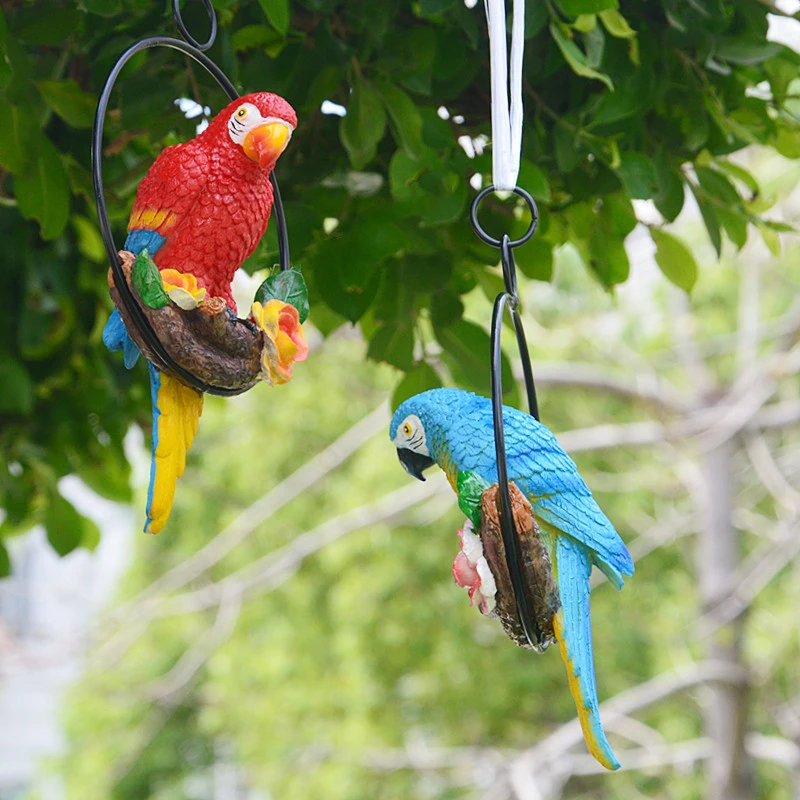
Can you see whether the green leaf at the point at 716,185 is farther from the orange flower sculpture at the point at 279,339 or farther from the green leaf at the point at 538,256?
the orange flower sculpture at the point at 279,339

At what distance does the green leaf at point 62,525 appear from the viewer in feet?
4.45

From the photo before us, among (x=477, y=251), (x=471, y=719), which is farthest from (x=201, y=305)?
(x=471, y=719)

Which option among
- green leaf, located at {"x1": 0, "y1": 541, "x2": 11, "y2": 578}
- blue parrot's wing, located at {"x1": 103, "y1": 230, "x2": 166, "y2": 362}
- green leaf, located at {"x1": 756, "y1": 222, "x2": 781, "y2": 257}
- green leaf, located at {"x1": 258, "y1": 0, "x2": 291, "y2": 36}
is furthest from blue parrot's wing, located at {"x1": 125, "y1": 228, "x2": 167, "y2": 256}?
green leaf, located at {"x1": 0, "y1": 541, "x2": 11, "y2": 578}

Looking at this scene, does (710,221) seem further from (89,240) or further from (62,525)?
(62,525)

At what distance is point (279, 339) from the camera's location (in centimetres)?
69

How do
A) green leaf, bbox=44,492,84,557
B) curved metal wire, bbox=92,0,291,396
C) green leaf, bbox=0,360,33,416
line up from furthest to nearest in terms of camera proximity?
green leaf, bbox=44,492,84,557 → green leaf, bbox=0,360,33,416 → curved metal wire, bbox=92,0,291,396

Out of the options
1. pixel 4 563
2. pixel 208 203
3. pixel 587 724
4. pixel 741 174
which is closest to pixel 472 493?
pixel 587 724

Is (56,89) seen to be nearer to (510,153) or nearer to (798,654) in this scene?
(510,153)

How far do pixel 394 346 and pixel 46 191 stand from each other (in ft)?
1.12

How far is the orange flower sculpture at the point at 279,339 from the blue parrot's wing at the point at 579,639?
0.21 meters

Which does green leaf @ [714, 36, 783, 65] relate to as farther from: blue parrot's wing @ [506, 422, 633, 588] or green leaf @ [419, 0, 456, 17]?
blue parrot's wing @ [506, 422, 633, 588]

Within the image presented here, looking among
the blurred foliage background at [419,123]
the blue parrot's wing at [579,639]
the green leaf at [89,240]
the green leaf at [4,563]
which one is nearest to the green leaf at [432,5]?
the blurred foliage background at [419,123]

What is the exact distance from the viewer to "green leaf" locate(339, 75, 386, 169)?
900 mm

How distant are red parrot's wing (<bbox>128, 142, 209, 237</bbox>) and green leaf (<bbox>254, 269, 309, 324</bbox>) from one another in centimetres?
7
